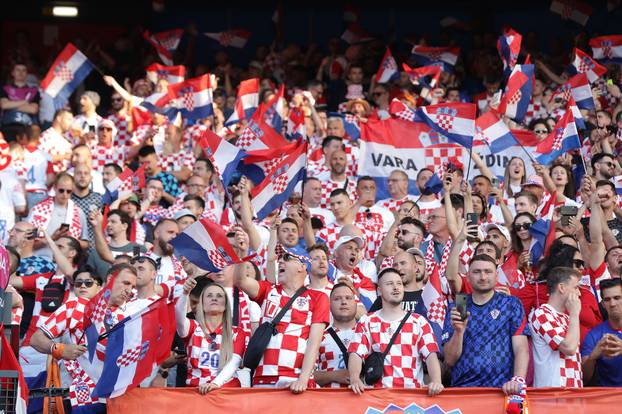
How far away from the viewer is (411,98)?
1903 centimetres

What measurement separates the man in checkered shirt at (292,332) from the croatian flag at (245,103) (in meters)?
6.92

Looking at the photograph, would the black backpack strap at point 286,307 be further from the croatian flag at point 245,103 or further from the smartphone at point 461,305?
the croatian flag at point 245,103

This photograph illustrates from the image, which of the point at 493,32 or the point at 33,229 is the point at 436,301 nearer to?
the point at 33,229

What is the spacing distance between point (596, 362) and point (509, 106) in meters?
→ 6.57

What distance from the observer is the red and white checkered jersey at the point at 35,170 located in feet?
55.2

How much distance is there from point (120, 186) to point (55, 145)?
2656mm

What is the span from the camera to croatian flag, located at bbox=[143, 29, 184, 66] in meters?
20.8

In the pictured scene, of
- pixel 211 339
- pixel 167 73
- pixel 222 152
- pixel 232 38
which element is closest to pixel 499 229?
pixel 222 152

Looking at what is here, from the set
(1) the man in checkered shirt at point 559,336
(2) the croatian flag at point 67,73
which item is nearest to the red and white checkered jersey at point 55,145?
(2) the croatian flag at point 67,73

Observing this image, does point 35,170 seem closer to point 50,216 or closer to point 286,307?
point 50,216

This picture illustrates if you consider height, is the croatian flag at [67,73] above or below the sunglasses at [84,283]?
above

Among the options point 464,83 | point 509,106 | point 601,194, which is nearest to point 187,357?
point 601,194

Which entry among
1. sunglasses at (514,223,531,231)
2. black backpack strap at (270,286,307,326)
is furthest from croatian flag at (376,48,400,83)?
black backpack strap at (270,286,307,326)

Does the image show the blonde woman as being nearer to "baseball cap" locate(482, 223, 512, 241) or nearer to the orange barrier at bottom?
the orange barrier at bottom
